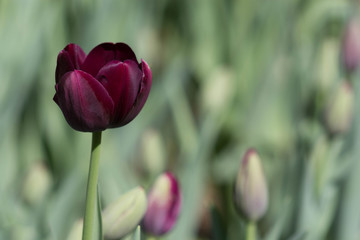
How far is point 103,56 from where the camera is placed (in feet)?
1.85

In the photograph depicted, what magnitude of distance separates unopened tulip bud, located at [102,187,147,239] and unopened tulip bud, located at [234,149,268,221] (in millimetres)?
157

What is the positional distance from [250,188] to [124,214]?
0.19 m

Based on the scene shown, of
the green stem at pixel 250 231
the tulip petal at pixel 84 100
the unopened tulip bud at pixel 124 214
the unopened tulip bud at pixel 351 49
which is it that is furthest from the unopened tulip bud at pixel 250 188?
the unopened tulip bud at pixel 351 49

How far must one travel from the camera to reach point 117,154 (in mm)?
1261

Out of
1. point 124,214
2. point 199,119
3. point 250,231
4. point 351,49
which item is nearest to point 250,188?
point 250,231

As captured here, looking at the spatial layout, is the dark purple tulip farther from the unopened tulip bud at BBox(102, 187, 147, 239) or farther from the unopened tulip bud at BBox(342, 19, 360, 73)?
the unopened tulip bud at BBox(342, 19, 360, 73)

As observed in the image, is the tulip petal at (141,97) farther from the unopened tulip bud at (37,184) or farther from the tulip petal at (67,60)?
the unopened tulip bud at (37,184)

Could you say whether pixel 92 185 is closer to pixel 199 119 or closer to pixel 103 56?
pixel 103 56

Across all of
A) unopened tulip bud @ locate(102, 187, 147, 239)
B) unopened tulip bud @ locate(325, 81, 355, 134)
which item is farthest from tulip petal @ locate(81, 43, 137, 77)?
unopened tulip bud @ locate(325, 81, 355, 134)

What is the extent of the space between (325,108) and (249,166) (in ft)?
1.23

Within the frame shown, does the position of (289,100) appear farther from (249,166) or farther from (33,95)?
(249,166)

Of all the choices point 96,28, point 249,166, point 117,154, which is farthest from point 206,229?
→ point 249,166

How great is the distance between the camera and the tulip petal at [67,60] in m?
0.53

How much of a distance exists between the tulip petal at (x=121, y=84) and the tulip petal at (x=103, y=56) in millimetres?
40
